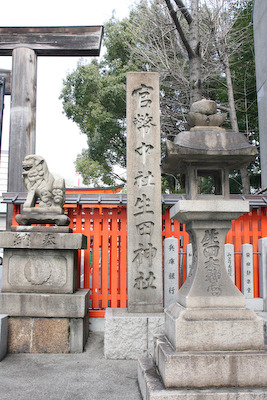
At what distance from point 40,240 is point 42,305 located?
99 cm

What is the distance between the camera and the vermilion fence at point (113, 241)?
5.89m

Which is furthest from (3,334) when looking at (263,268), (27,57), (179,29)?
(179,29)

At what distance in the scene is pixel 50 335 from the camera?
4898 mm

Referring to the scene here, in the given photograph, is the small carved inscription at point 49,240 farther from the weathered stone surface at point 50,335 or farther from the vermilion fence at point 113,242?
the weathered stone surface at point 50,335

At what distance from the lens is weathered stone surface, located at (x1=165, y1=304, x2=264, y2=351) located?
3.04m

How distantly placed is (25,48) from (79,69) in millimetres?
12133

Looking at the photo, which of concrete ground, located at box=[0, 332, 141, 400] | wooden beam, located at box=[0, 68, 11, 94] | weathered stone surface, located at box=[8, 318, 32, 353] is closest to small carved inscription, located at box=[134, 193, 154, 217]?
concrete ground, located at box=[0, 332, 141, 400]

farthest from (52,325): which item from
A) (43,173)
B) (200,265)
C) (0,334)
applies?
(200,265)

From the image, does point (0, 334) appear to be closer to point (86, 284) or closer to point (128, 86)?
point (86, 284)

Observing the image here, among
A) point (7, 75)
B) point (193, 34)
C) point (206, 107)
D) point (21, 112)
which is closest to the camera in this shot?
point (206, 107)

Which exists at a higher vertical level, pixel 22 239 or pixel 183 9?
Answer: pixel 183 9

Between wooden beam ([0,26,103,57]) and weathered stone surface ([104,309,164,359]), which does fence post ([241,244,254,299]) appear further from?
wooden beam ([0,26,103,57])

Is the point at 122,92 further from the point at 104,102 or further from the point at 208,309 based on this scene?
the point at 208,309

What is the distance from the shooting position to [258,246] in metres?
6.14
